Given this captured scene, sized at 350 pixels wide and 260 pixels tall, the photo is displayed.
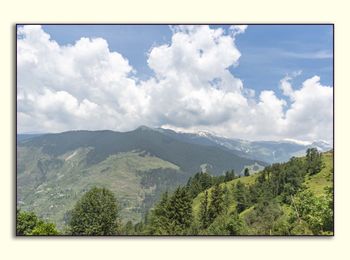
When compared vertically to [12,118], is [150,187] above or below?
below

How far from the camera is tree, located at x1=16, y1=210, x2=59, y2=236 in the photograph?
396 inches

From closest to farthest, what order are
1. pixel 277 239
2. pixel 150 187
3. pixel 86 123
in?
pixel 277 239 < pixel 86 123 < pixel 150 187

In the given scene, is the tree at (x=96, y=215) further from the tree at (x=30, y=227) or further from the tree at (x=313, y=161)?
the tree at (x=313, y=161)

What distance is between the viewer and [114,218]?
11.1 metres

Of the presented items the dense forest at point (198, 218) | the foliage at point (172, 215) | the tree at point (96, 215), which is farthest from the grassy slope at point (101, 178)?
the foliage at point (172, 215)

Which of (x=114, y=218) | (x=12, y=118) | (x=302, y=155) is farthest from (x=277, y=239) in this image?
(x=302, y=155)

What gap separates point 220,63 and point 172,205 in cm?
421

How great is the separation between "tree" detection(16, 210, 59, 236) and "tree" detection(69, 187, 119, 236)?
0.60 meters

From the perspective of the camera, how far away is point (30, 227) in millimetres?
10375

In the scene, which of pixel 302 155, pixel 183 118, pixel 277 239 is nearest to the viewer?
pixel 277 239

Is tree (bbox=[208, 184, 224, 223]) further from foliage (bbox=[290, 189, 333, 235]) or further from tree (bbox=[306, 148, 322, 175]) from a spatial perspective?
tree (bbox=[306, 148, 322, 175])

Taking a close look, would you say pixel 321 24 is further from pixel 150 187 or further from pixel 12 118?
pixel 150 187
